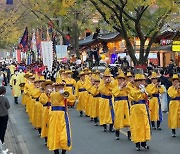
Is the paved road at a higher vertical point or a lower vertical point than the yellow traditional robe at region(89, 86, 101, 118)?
lower

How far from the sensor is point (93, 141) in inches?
499

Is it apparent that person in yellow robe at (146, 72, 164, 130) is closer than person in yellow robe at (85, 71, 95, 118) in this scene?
Yes

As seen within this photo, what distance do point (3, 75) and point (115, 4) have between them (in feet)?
59.0

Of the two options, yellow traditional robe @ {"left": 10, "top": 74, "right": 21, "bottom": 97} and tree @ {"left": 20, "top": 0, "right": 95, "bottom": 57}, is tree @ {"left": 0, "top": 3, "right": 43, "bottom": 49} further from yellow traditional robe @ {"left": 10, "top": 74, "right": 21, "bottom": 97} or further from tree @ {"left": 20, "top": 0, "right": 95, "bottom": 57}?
yellow traditional robe @ {"left": 10, "top": 74, "right": 21, "bottom": 97}

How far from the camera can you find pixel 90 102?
656 inches

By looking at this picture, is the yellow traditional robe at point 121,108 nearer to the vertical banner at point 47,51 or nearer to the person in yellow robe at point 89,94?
the person in yellow robe at point 89,94

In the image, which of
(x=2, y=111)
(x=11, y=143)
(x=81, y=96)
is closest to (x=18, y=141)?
(x=11, y=143)

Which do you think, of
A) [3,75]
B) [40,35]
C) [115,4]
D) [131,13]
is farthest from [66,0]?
[40,35]

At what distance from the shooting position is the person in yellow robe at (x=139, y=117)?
10992mm

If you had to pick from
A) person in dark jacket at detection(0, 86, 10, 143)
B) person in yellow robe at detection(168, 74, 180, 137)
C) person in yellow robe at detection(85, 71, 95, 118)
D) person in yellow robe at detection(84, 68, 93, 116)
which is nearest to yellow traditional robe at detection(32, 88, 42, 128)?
person in dark jacket at detection(0, 86, 10, 143)

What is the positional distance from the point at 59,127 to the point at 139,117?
2065 mm

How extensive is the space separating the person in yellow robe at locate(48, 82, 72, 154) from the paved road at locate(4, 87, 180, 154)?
1.22 metres

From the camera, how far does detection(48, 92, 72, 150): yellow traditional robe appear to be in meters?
10.1

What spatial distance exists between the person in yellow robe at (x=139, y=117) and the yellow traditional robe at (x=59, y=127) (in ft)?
5.69
